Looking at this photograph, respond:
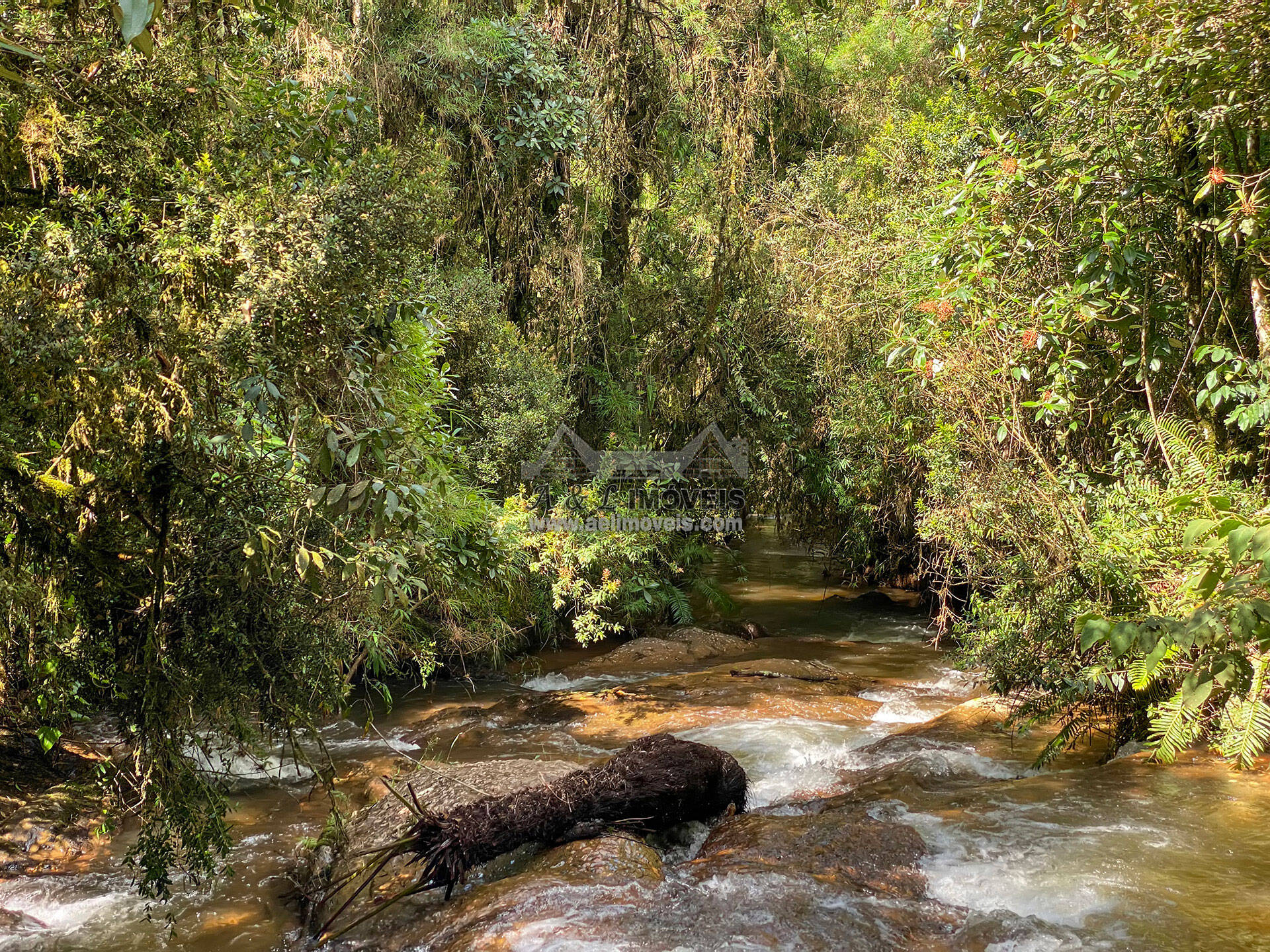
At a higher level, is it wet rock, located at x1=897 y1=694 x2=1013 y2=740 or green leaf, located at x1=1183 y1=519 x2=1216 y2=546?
green leaf, located at x1=1183 y1=519 x2=1216 y2=546

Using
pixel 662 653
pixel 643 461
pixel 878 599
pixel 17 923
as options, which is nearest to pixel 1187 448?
pixel 17 923

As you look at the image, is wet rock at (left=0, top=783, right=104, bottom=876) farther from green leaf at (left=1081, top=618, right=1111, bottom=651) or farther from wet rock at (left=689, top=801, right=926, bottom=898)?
green leaf at (left=1081, top=618, right=1111, bottom=651)

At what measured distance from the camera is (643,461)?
1060 cm

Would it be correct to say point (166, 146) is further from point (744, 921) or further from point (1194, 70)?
point (1194, 70)

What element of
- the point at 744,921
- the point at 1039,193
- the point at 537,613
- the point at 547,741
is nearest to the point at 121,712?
the point at 744,921

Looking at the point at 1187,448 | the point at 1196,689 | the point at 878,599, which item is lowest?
the point at 878,599

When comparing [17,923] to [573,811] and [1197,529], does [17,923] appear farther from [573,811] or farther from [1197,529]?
[1197,529]

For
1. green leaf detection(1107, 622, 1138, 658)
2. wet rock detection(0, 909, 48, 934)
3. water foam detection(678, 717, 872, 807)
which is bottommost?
water foam detection(678, 717, 872, 807)

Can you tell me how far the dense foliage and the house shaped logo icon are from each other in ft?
0.66

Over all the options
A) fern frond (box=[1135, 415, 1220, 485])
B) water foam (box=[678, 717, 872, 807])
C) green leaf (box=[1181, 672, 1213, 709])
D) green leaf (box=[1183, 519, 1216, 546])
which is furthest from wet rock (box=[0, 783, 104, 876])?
fern frond (box=[1135, 415, 1220, 485])

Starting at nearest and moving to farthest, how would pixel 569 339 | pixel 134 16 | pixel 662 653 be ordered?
pixel 134 16
pixel 662 653
pixel 569 339

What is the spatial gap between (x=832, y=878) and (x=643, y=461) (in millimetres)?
6789

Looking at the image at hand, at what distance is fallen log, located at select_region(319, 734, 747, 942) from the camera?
173 inches

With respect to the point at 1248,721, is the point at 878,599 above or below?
below
